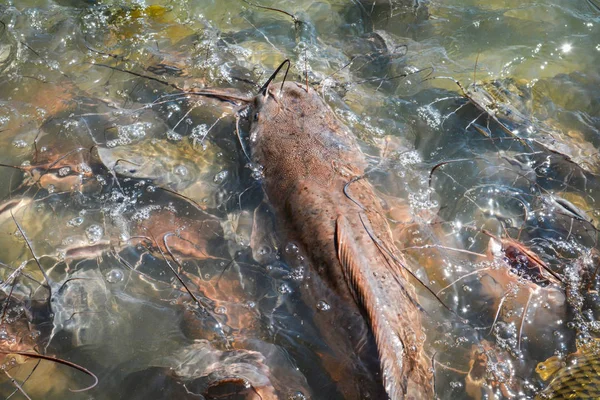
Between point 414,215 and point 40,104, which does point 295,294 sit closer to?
point 414,215

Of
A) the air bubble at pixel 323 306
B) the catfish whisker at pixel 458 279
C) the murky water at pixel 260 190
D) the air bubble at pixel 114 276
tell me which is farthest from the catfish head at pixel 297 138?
the air bubble at pixel 114 276

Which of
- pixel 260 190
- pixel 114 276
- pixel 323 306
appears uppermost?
pixel 260 190

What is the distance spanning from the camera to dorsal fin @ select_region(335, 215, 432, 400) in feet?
6.56

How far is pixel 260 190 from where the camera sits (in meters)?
2.96

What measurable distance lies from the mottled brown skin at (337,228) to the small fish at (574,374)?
0.58 metres

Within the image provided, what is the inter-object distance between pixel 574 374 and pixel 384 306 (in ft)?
3.17

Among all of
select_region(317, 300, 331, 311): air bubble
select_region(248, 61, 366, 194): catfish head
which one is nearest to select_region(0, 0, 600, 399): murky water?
select_region(317, 300, 331, 311): air bubble

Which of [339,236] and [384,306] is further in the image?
[339,236]

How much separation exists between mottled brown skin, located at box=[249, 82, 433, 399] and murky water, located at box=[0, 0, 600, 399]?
0.36 ft

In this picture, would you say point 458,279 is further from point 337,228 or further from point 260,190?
point 260,190

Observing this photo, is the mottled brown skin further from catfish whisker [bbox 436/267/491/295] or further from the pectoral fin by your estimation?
catfish whisker [bbox 436/267/491/295]

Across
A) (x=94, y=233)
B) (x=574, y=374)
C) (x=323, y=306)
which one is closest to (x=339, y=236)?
(x=323, y=306)

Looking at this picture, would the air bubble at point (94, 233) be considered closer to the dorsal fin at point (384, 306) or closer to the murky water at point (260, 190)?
the murky water at point (260, 190)

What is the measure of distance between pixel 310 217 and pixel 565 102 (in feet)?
9.08
